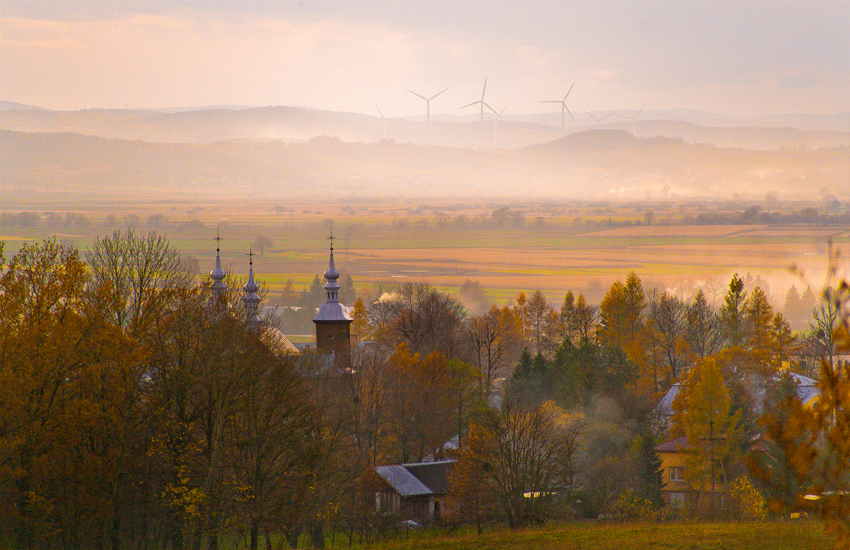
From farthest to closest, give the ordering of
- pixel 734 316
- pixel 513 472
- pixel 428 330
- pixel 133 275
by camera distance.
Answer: pixel 428 330 → pixel 734 316 → pixel 513 472 → pixel 133 275

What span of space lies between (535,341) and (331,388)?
6265cm

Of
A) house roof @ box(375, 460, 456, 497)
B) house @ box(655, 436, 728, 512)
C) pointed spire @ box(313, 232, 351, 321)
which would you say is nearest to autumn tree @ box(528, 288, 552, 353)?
pointed spire @ box(313, 232, 351, 321)

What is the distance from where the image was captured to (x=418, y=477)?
46906 mm

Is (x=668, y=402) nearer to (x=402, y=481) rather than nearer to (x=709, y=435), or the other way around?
(x=709, y=435)

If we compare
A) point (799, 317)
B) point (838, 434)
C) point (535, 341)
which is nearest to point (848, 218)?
point (799, 317)

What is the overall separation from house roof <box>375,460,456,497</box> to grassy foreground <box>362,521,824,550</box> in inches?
752

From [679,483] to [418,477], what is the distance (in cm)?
1611

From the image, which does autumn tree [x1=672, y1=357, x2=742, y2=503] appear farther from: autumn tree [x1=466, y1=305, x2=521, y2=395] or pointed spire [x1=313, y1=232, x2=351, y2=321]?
pointed spire [x1=313, y1=232, x2=351, y2=321]

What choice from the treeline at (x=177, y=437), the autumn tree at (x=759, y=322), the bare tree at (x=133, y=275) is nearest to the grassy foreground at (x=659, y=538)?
the treeline at (x=177, y=437)

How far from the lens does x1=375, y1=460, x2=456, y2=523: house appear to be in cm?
4388

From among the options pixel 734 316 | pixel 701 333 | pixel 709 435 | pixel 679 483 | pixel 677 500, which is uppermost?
pixel 734 316

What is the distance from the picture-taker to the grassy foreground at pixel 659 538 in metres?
21.5

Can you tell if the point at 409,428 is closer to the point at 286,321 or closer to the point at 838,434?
the point at 838,434

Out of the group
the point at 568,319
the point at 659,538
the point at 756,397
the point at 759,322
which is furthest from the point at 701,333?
the point at 659,538
